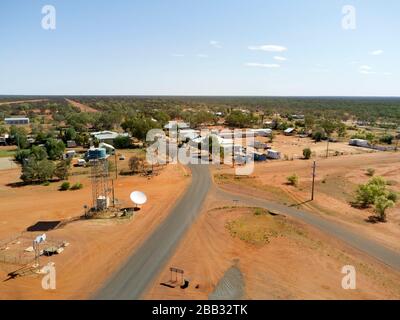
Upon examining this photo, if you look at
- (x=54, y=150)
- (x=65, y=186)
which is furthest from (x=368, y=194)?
(x=54, y=150)

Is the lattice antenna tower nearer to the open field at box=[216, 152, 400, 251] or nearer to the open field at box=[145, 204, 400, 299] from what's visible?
the open field at box=[145, 204, 400, 299]

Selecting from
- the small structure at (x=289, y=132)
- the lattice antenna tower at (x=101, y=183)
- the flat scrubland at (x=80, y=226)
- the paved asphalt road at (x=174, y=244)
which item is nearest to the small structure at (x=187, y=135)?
the small structure at (x=289, y=132)

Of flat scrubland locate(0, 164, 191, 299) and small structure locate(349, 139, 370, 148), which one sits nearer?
flat scrubland locate(0, 164, 191, 299)

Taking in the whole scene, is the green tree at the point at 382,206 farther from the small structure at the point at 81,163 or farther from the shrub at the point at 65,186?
the small structure at the point at 81,163

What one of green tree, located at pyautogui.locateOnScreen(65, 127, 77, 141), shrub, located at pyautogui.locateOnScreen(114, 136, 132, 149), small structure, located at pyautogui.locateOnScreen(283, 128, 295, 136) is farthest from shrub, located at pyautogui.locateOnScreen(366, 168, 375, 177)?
green tree, located at pyautogui.locateOnScreen(65, 127, 77, 141)

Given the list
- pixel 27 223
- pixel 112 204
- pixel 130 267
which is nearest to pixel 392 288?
pixel 130 267
